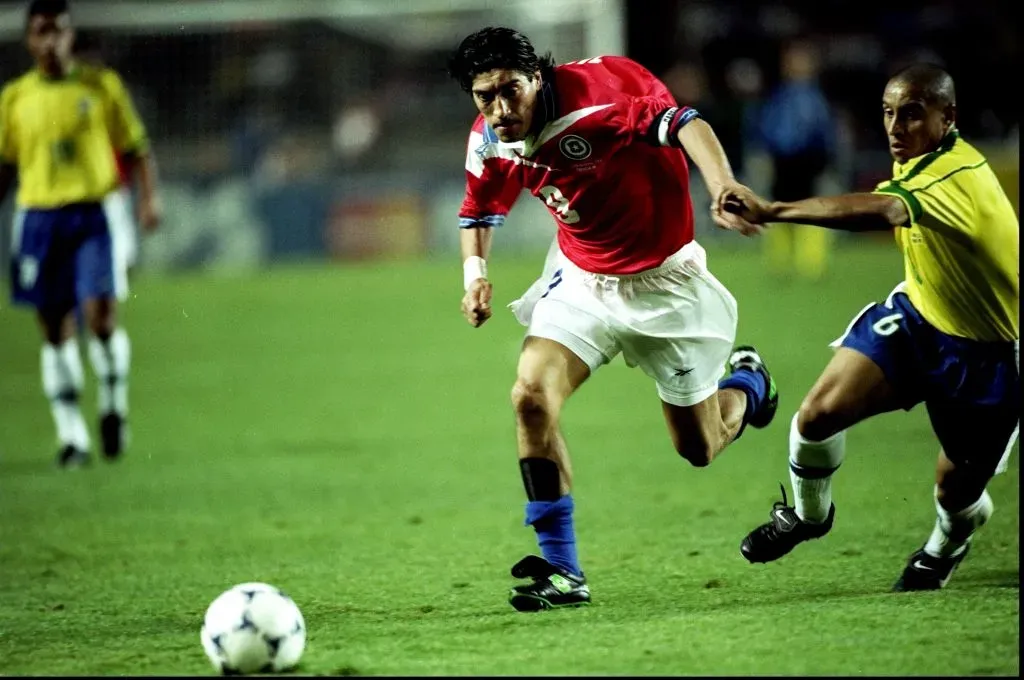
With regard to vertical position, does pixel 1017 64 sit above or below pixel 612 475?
above

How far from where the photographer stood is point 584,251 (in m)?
5.67

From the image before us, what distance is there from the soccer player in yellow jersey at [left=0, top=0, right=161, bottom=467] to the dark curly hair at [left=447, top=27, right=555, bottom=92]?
464 centimetres

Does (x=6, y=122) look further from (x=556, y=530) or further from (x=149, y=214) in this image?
(x=556, y=530)

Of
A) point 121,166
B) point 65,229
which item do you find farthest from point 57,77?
point 121,166

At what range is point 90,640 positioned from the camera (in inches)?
197

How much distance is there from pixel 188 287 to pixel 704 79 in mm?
9754

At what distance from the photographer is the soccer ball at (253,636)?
436 centimetres

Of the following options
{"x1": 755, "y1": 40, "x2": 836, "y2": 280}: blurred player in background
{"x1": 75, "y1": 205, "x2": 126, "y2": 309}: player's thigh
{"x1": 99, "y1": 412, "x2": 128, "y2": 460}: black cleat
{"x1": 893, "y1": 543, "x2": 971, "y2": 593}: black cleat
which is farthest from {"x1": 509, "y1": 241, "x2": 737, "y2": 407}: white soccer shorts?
{"x1": 755, "y1": 40, "x2": 836, "y2": 280}: blurred player in background

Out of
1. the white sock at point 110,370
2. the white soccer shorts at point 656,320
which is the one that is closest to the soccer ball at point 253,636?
the white soccer shorts at point 656,320

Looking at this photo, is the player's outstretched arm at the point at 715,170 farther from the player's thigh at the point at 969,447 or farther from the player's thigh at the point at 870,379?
the player's thigh at the point at 969,447

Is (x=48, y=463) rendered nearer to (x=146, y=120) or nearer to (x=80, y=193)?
(x=80, y=193)

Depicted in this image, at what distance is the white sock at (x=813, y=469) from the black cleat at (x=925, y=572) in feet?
1.22

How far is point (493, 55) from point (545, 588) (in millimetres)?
1812

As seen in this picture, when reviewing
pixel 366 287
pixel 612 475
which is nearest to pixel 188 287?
pixel 366 287
